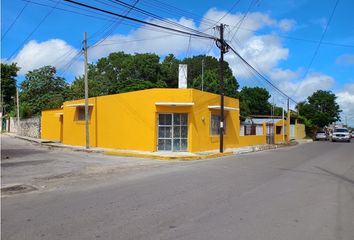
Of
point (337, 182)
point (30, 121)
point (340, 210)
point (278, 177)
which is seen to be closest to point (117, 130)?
point (278, 177)

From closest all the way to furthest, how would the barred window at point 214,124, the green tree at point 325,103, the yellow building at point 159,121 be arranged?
the yellow building at point 159,121 < the barred window at point 214,124 < the green tree at point 325,103

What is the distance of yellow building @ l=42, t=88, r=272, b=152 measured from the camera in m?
24.0

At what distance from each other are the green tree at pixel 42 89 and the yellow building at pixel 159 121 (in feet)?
81.9

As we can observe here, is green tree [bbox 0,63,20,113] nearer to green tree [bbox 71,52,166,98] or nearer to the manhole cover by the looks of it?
green tree [bbox 71,52,166,98]

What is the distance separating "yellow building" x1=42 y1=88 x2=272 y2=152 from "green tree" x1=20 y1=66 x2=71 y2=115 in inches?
983

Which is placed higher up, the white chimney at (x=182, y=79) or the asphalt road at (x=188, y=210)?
the white chimney at (x=182, y=79)

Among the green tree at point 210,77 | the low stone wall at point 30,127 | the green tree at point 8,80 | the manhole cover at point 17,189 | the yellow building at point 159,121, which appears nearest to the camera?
the manhole cover at point 17,189

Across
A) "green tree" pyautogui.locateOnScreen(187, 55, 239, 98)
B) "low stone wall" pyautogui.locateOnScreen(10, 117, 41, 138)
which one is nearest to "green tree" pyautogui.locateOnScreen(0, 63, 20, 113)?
"low stone wall" pyautogui.locateOnScreen(10, 117, 41, 138)

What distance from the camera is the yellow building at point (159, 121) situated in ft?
78.6

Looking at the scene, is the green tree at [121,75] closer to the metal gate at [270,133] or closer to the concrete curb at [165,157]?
the metal gate at [270,133]

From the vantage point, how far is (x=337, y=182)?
1191 cm

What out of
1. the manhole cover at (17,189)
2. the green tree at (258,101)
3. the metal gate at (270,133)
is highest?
the green tree at (258,101)

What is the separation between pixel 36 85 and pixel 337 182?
5229 centimetres

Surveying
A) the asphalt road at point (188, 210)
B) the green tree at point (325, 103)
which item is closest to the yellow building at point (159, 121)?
the asphalt road at point (188, 210)
